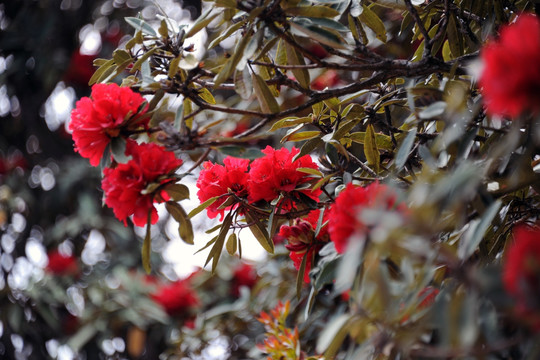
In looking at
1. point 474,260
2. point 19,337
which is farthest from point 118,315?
point 474,260

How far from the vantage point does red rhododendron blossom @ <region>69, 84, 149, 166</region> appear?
2.72ft

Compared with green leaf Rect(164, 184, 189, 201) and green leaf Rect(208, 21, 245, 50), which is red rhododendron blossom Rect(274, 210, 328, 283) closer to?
green leaf Rect(164, 184, 189, 201)

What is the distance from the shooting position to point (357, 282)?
0.66 meters

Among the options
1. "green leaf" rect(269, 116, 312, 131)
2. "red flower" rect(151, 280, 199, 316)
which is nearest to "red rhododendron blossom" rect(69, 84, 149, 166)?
"green leaf" rect(269, 116, 312, 131)

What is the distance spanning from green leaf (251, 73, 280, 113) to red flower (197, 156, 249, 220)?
0.48 ft

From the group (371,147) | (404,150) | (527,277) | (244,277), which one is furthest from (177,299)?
(527,277)

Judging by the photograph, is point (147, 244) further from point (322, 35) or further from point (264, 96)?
point (322, 35)

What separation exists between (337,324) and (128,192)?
1.30 ft

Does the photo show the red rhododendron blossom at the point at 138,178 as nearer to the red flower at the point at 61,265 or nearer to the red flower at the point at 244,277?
the red flower at the point at 244,277

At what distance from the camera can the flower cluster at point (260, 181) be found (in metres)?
0.89

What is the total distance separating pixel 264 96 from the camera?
0.83m

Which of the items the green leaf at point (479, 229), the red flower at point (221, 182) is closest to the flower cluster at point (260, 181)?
the red flower at point (221, 182)

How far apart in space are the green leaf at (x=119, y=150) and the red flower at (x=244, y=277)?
1649 mm

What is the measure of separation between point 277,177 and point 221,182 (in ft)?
0.32
